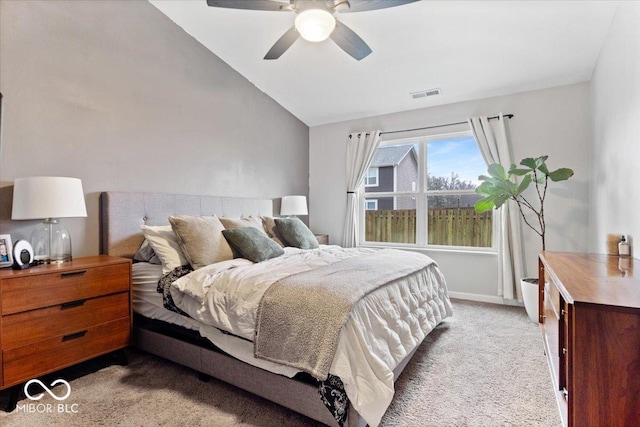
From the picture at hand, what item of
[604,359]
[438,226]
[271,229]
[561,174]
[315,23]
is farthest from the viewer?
[438,226]

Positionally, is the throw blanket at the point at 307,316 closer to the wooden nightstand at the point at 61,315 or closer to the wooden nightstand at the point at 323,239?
the wooden nightstand at the point at 61,315

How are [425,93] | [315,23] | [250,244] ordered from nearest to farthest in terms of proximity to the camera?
[315,23]
[250,244]
[425,93]

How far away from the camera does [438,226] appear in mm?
4281

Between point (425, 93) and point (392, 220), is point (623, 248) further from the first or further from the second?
point (392, 220)

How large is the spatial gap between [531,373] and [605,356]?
144 cm

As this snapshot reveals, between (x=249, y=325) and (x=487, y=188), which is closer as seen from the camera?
(x=249, y=325)

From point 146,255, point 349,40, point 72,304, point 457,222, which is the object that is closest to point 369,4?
point 349,40

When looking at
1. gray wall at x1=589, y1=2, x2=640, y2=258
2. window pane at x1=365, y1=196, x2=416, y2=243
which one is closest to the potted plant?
gray wall at x1=589, y1=2, x2=640, y2=258

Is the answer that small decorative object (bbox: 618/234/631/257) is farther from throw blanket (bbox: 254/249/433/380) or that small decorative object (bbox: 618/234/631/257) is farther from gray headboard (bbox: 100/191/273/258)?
gray headboard (bbox: 100/191/273/258)

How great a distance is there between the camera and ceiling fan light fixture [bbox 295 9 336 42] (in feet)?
6.39

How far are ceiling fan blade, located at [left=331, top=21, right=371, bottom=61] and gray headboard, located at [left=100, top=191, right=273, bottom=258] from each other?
6.79 feet

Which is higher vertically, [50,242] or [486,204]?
[486,204]

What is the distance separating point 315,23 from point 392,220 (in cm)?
313

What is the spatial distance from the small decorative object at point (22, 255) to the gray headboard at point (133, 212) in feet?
1.84
